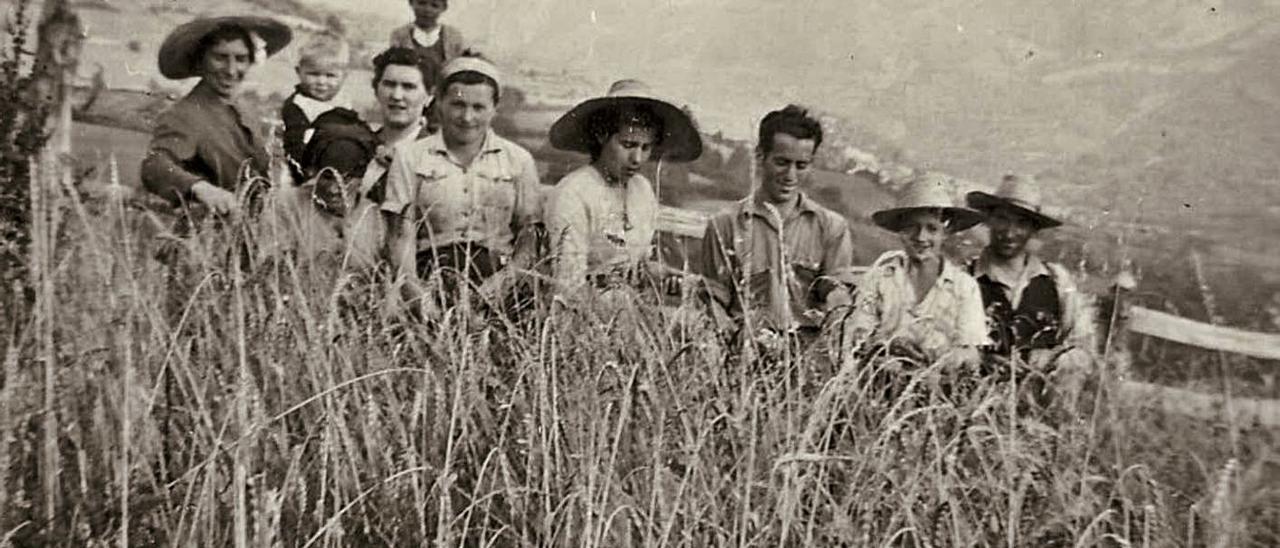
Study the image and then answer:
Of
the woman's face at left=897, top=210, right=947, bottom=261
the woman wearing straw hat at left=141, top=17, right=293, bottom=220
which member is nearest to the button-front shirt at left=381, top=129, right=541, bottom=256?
the woman wearing straw hat at left=141, top=17, right=293, bottom=220

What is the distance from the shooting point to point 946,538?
12.1 feet

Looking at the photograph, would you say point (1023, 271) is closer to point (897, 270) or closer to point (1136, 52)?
point (897, 270)

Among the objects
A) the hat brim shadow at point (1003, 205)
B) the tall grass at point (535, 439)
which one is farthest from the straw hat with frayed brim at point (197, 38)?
the hat brim shadow at point (1003, 205)

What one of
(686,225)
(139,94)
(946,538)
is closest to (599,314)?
(686,225)

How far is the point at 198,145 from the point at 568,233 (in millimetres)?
1205

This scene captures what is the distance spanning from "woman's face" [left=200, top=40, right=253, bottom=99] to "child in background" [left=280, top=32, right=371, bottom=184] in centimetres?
16

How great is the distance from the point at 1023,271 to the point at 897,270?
366 mm

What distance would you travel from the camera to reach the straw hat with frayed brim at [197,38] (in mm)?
4789

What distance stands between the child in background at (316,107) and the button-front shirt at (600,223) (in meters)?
0.68

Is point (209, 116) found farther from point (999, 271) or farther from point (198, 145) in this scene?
point (999, 271)

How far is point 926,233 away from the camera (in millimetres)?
4488

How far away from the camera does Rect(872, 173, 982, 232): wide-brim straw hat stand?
447 centimetres

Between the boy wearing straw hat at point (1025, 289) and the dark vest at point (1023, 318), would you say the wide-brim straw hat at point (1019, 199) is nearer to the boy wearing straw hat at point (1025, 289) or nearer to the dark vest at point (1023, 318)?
the boy wearing straw hat at point (1025, 289)

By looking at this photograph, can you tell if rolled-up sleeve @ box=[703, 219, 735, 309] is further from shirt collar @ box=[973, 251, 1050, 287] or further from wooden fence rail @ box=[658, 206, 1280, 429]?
wooden fence rail @ box=[658, 206, 1280, 429]
